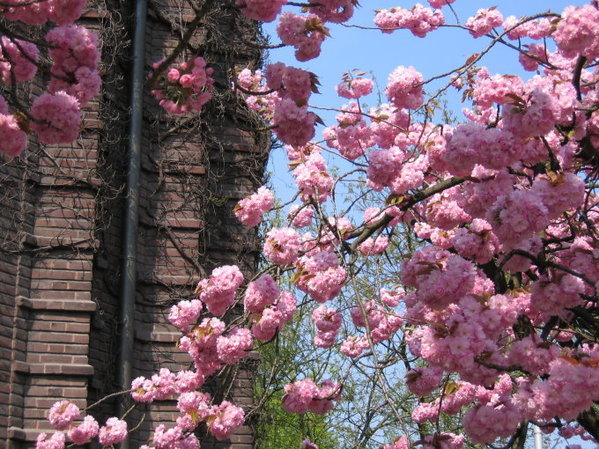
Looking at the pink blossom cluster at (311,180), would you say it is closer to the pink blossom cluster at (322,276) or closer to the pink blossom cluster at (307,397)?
the pink blossom cluster at (322,276)

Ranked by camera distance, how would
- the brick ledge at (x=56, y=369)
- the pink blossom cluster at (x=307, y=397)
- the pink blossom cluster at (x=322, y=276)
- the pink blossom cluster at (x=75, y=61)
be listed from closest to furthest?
1. the pink blossom cluster at (x=75, y=61)
2. the pink blossom cluster at (x=322, y=276)
3. the pink blossom cluster at (x=307, y=397)
4. the brick ledge at (x=56, y=369)

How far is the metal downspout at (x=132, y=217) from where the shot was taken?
24.2 ft

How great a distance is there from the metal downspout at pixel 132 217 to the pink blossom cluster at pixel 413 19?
2329 mm

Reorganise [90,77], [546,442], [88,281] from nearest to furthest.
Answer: [90,77] < [88,281] < [546,442]

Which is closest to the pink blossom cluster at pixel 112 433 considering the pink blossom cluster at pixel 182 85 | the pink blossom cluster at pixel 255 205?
the pink blossom cluster at pixel 255 205

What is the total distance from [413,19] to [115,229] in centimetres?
302

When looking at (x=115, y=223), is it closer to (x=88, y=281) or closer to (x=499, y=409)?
(x=88, y=281)

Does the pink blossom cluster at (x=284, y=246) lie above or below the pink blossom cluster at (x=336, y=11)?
below

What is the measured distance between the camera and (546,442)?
53.7ft

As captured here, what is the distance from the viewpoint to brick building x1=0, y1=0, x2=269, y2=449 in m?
6.90

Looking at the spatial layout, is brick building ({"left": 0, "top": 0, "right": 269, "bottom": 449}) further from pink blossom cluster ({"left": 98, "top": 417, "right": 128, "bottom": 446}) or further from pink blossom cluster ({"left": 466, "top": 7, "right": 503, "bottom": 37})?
pink blossom cluster ({"left": 466, "top": 7, "right": 503, "bottom": 37})

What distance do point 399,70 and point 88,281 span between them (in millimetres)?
2941

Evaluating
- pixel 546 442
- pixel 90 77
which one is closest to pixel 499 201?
pixel 90 77

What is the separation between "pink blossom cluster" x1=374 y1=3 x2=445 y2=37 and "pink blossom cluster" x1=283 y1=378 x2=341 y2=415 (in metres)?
2.76
